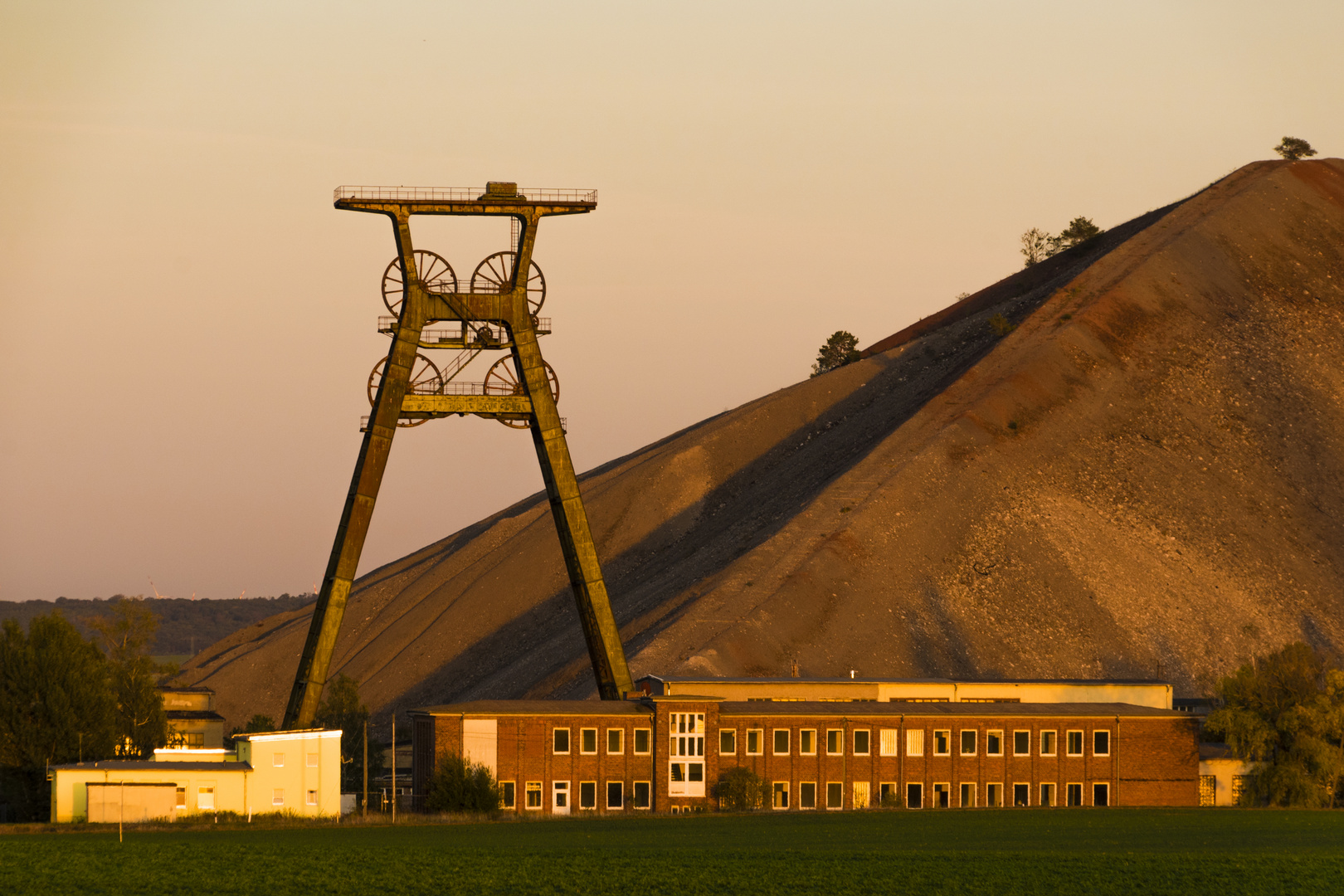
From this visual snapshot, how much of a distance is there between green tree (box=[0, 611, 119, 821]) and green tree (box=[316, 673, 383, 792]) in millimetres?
16116

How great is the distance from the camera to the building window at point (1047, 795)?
222 ft

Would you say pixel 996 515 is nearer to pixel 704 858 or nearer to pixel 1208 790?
pixel 1208 790

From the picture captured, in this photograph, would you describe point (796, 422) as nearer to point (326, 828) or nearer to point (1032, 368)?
point (1032, 368)

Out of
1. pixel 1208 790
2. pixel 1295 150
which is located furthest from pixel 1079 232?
pixel 1208 790

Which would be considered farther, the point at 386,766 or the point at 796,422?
the point at 796,422

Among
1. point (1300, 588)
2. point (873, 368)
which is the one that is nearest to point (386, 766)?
point (1300, 588)

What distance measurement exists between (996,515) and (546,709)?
50905 mm

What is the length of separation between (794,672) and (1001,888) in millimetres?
43570

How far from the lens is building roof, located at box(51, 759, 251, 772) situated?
58000mm

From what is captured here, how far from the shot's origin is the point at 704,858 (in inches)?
1837

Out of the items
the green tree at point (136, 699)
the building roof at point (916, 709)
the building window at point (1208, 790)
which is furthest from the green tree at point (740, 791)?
the green tree at point (136, 699)

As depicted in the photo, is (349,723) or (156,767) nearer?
(156,767)

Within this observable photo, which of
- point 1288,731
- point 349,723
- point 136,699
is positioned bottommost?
point 1288,731

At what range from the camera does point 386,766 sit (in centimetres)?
9138
